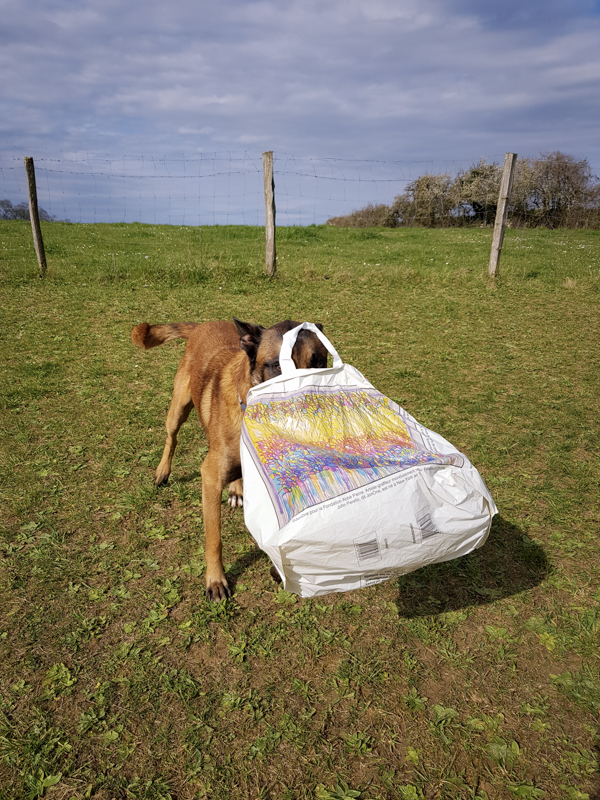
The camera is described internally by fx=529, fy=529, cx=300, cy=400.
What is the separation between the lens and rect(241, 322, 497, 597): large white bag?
2119 millimetres

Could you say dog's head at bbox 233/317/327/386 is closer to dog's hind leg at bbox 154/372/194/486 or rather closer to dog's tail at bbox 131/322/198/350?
dog's hind leg at bbox 154/372/194/486

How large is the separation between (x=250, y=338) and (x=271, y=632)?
1.71 meters

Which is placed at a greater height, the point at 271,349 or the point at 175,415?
the point at 271,349

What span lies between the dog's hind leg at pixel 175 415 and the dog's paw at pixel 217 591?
1.49 metres

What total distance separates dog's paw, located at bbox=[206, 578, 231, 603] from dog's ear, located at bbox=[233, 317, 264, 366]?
4.59 ft

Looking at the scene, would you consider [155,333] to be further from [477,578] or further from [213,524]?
[477,578]

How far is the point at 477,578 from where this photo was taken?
11.6 ft

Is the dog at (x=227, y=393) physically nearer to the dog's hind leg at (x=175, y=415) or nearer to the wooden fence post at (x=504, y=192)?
the dog's hind leg at (x=175, y=415)

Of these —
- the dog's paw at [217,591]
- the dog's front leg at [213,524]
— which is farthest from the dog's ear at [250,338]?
the dog's paw at [217,591]

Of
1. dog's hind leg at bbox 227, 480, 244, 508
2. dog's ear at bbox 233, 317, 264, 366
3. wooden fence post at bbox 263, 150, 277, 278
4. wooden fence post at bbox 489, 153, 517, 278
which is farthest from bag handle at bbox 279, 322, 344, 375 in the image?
wooden fence post at bbox 489, 153, 517, 278

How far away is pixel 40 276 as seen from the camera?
11930 millimetres

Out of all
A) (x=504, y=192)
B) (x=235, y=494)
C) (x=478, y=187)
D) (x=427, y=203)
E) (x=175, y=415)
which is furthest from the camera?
(x=427, y=203)

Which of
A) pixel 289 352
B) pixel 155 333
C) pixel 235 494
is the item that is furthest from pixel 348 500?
pixel 155 333

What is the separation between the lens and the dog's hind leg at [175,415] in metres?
4.25
